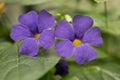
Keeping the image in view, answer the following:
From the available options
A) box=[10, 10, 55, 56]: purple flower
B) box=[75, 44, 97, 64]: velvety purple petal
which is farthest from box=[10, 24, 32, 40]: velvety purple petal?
box=[75, 44, 97, 64]: velvety purple petal

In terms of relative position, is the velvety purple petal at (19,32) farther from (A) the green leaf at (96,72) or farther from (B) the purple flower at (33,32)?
(A) the green leaf at (96,72)

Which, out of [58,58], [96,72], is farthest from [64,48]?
[96,72]

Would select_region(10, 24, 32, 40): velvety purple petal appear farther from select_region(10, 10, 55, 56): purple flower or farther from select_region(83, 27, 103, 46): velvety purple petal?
select_region(83, 27, 103, 46): velvety purple petal

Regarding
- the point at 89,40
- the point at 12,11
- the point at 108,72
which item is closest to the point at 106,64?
the point at 108,72

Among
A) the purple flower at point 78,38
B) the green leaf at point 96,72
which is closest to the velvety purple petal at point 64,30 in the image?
the purple flower at point 78,38

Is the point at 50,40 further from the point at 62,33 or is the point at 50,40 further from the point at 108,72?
the point at 108,72
